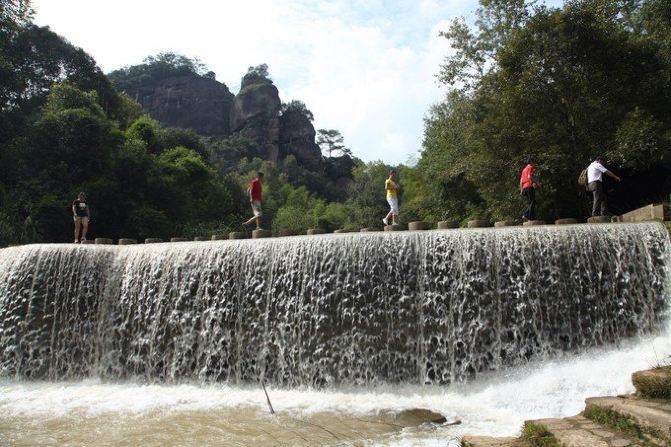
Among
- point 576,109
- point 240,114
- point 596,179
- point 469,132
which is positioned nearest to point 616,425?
point 596,179

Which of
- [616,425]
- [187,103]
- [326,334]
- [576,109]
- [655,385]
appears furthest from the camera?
[187,103]

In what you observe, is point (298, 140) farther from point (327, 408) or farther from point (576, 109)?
point (327, 408)

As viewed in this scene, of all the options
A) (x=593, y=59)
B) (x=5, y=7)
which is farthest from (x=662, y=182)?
(x=5, y=7)

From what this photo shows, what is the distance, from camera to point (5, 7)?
19922 mm

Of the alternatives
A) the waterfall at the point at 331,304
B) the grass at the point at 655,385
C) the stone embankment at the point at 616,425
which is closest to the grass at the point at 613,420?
the stone embankment at the point at 616,425

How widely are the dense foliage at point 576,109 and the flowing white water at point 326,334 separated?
6.00 meters

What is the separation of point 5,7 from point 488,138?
712 inches

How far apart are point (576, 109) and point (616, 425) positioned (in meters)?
10.2

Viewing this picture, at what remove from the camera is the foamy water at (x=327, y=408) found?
16.4 feet

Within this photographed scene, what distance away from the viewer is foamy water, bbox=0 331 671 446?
5.01 m

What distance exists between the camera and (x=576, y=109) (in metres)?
12.1

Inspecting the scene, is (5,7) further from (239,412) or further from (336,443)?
(336,443)

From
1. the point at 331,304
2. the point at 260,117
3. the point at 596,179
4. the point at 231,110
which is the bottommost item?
the point at 331,304

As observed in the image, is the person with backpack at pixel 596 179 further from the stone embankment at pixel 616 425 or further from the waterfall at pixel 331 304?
the stone embankment at pixel 616 425
